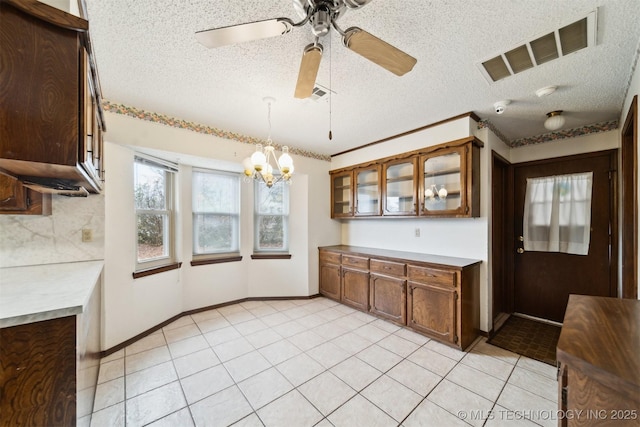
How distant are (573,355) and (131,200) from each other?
344cm

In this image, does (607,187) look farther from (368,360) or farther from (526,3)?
(368,360)

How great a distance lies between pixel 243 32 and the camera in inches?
45.4

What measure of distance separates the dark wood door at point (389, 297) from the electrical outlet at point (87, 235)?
311 centimetres

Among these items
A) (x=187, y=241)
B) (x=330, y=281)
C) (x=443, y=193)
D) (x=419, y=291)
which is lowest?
(x=330, y=281)

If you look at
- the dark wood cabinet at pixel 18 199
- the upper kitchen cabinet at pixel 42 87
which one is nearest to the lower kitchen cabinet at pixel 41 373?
the upper kitchen cabinet at pixel 42 87

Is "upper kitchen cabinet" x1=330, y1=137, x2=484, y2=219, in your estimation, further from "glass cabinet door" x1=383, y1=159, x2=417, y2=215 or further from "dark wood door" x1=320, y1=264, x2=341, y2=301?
"dark wood door" x1=320, y1=264, x2=341, y2=301

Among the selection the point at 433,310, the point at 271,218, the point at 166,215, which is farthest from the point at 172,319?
the point at 433,310

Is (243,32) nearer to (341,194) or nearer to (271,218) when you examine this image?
(271,218)

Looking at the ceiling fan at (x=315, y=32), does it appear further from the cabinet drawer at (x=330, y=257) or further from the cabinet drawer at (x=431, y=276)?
the cabinet drawer at (x=330, y=257)

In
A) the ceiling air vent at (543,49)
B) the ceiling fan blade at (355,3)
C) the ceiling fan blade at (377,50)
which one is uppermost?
the ceiling air vent at (543,49)

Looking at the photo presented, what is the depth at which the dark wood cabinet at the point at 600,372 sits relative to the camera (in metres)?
0.71

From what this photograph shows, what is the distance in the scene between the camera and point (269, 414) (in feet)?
5.59

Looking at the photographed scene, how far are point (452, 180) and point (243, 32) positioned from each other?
2583 millimetres

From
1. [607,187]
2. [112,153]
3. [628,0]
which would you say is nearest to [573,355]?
[628,0]
